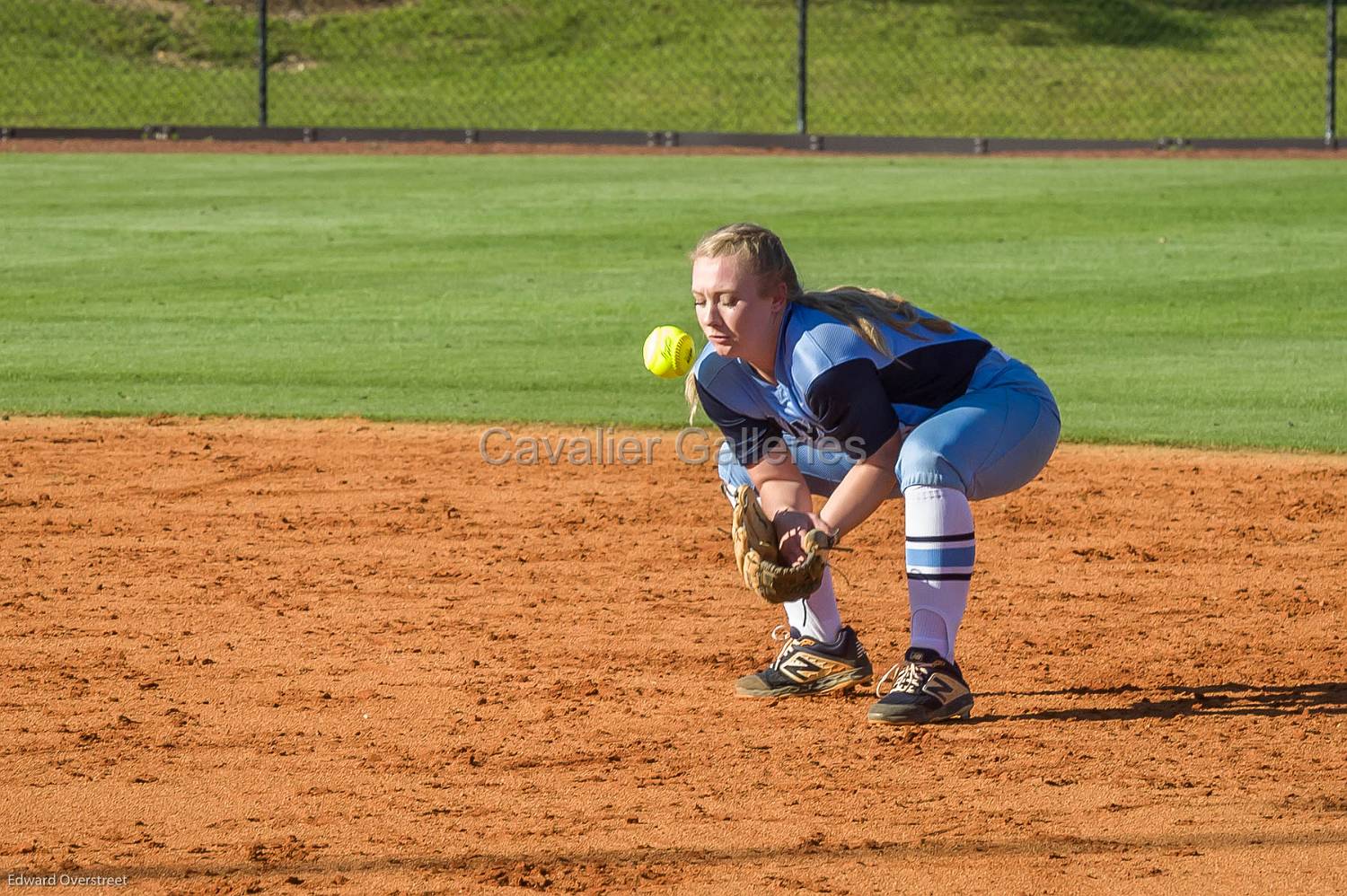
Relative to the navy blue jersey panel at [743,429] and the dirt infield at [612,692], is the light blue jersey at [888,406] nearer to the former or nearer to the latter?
the navy blue jersey panel at [743,429]

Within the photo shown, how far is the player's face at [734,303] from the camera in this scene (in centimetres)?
420

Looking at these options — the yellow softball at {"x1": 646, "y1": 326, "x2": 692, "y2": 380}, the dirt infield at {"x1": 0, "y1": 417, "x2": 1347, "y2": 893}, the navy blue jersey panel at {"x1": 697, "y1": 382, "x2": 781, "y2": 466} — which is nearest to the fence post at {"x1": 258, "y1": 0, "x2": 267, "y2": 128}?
the dirt infield at {"x1": 0, "y1": 417, "x2": 1347, "y2": 893}

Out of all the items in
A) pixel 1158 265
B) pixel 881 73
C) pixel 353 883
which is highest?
pixel 881 73

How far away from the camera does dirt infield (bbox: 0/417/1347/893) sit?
3605 millimetres

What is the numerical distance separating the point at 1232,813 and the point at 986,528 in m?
3.01

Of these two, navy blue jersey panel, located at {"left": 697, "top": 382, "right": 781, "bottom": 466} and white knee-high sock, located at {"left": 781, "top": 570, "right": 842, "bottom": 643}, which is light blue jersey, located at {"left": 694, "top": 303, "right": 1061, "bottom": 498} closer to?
navy blue jersey panel, located at {"left": 697, "top": 382, "right": 781, "bottom": 466}

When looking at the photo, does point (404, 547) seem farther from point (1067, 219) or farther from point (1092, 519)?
point (1067, 219)

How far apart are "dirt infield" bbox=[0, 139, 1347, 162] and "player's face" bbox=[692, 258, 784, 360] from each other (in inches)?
672

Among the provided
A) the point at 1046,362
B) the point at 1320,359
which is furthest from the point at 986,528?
the point at 1320,359

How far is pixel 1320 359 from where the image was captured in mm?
10320

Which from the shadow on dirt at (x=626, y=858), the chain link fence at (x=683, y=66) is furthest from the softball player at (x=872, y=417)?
the chain link fence at (x=683, y=66)

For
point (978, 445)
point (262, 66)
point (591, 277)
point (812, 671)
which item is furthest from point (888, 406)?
point (262, 66)

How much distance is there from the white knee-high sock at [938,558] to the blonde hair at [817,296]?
1.26ft

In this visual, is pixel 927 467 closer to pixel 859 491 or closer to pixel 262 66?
pixel 859 491
